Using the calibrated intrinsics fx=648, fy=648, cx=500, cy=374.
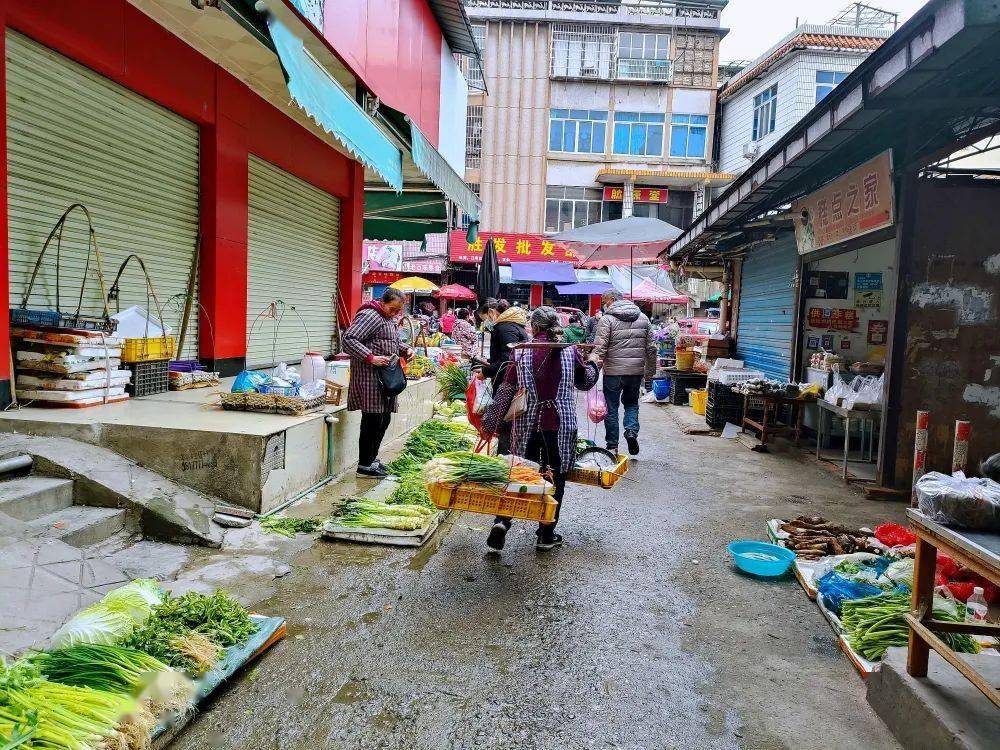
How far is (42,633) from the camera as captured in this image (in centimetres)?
312

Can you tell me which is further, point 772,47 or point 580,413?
point 772,47

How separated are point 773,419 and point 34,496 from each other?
982 centimetres

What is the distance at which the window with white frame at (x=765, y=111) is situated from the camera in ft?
89.0

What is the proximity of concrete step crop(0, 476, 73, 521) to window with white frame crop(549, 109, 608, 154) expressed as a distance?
30567mm

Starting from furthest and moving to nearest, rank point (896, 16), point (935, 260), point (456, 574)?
point (896, 16)
point (935, 260)
point (456, 574)

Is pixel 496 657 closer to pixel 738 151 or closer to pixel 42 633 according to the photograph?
pixel 42 633

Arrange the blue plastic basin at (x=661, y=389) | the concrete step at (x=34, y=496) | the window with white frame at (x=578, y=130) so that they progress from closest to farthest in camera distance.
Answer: the concrete step at (x=34, y=496) → the blue plastic basin at (x=661, y=389) → the window with white frame at (x=578, y=130)

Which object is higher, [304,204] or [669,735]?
[304,204]

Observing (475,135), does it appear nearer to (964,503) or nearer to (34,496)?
(34,496)

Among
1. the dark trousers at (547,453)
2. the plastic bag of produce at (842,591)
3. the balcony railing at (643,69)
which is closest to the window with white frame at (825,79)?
the balcony railing at (643,69)

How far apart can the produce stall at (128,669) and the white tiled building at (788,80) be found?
26642 mm

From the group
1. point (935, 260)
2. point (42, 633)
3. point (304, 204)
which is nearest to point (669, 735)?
point (42, 633)

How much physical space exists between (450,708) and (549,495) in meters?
1.58

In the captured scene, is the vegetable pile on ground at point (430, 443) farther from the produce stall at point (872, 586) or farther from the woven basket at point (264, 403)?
the produce stall at point (872, 586)
